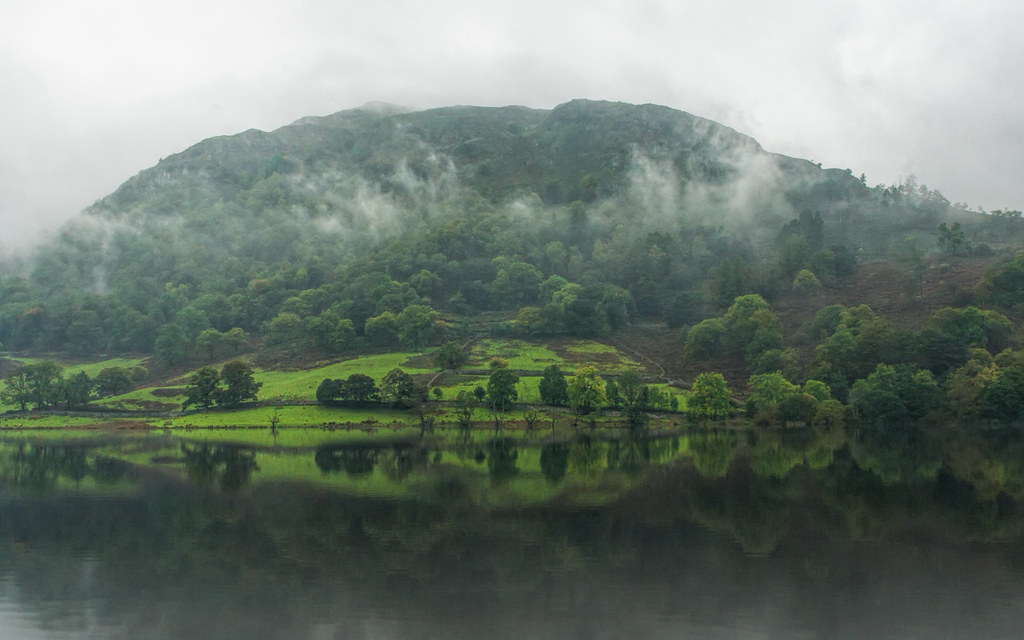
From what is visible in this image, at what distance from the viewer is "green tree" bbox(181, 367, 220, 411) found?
105 metres

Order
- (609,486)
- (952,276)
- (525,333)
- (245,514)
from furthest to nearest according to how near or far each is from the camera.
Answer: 1. (525,333)
2. (952,276)
3. (609,486)
4. (245,514)

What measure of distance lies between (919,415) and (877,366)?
8.99 metres

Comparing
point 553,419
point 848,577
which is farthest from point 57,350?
point 848,577

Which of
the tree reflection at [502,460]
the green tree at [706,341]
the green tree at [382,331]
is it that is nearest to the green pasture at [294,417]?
the tree reflection at [502,460]

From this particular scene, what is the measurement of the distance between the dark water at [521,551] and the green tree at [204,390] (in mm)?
50535

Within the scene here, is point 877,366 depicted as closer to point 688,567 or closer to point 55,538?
point 688,567

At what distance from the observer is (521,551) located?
28031 mm

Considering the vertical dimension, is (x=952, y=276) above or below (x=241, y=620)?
above

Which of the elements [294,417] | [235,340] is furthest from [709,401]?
[235,340]

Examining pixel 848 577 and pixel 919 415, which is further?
pixel 919 415

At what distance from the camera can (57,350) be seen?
166000 mm

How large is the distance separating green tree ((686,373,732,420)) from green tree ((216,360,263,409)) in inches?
2487

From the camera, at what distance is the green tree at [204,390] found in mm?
104750

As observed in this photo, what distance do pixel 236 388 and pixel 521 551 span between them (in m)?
86.3
